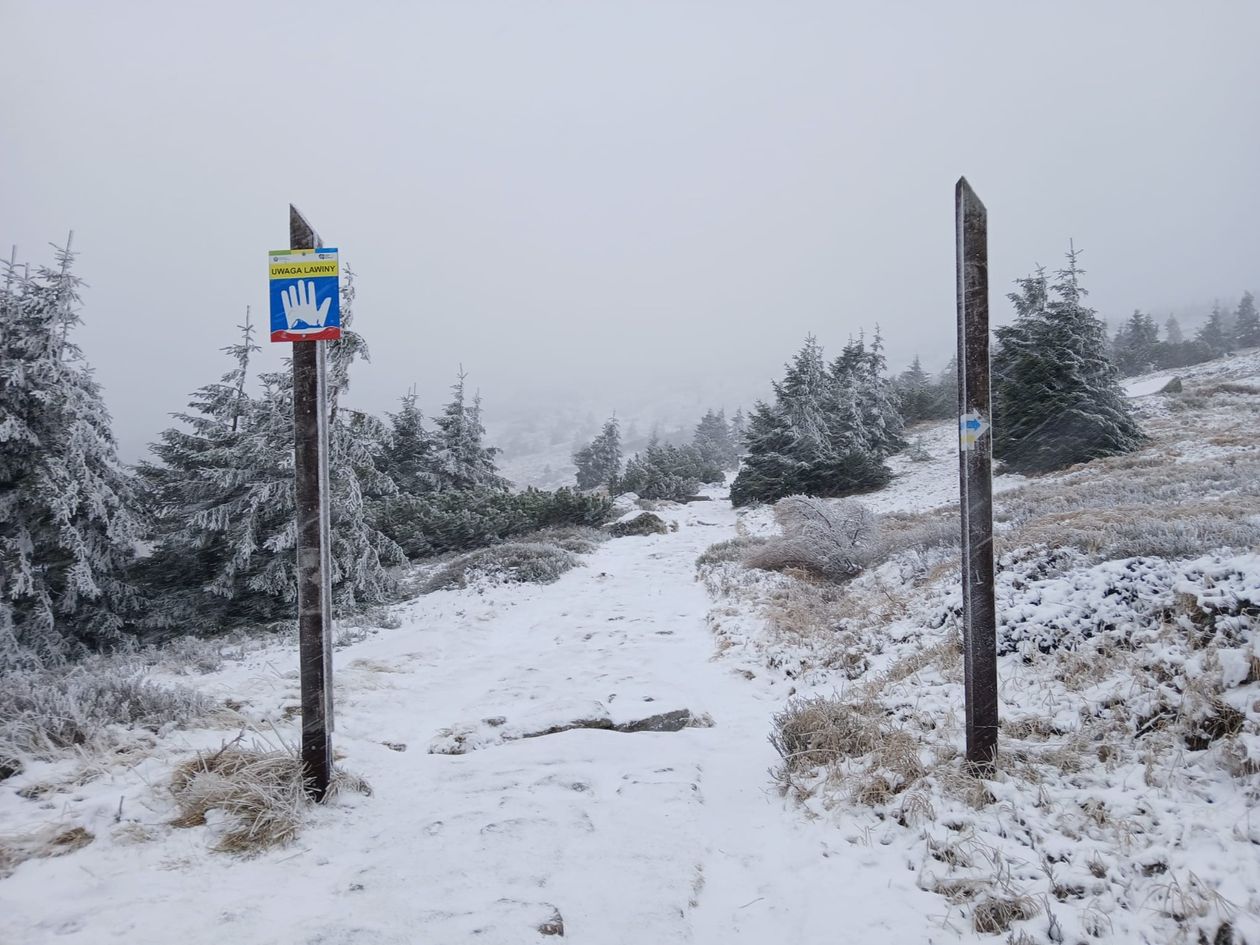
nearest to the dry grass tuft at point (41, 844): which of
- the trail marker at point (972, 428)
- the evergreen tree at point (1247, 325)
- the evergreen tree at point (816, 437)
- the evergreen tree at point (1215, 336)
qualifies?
the trail marker at point (972, 428)

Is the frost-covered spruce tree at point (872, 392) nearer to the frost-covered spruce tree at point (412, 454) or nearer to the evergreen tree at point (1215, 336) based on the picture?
the frost-covered spruce tree at point (412, 454)

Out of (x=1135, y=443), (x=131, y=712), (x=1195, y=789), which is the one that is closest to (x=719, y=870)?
(x=1195, y=789)

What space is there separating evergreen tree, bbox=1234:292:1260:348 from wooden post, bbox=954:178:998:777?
7801 cm

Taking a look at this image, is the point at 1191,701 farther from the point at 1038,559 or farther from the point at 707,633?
the point at 707,633

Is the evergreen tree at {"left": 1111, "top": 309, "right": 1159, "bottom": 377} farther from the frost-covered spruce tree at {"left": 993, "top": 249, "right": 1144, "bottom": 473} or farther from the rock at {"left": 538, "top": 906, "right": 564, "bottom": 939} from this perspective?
the rock at {"left": 538, "top": 906, "right": 564, "bottom": 939}

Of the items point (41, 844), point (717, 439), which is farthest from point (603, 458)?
point (41, 844)

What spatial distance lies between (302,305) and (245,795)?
3.19 meters

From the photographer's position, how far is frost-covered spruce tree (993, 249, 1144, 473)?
60.2 feet

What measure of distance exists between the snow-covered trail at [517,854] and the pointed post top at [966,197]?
4165 mm

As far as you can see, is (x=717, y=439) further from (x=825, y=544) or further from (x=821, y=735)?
(x=821, y=735)

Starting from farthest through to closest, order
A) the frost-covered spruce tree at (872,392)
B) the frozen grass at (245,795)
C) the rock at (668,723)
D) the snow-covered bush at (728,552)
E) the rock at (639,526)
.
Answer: the frost-covered spruce tree at (872,392) → the rock at (639,526) → the snow-covered bush at (728,552) → the rock at (668,723) → the frozen grass at (245,795)

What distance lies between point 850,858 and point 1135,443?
21520mm

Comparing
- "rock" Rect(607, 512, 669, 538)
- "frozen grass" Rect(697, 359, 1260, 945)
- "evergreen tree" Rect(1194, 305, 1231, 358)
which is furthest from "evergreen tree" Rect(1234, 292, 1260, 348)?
"frozen grass" Rect(697, 359, 1260, 945)

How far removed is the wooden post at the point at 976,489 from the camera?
3.67 m
